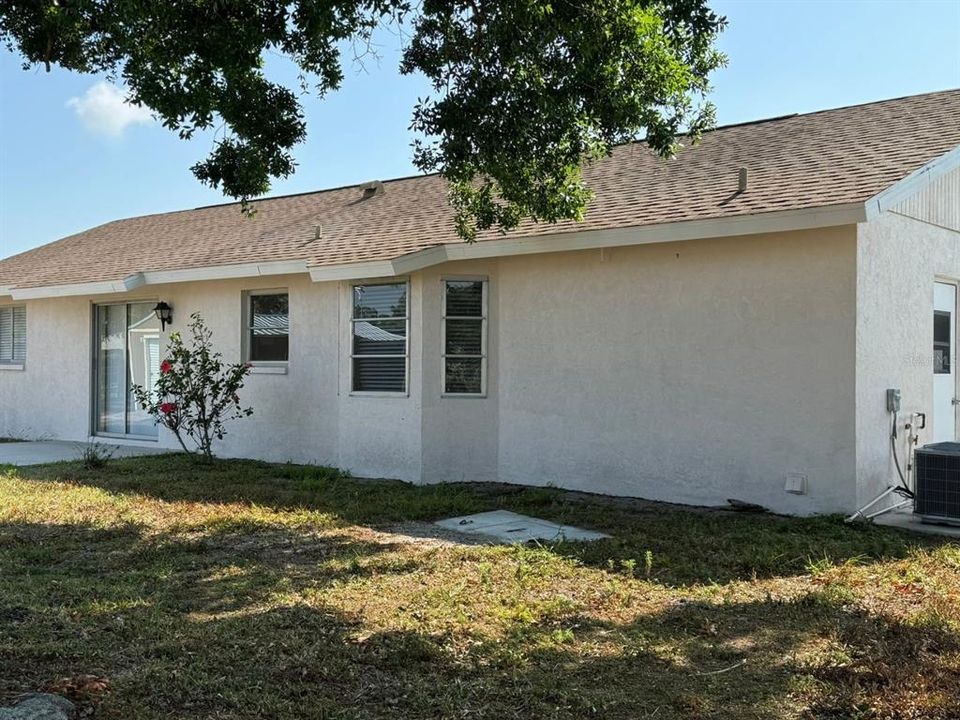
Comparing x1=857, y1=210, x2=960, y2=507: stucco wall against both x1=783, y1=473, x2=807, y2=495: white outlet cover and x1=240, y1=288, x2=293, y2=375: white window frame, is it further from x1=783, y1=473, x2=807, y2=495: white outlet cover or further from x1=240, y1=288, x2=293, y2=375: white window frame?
x1=240, y1=288, x2=293, y2=375: white window frame

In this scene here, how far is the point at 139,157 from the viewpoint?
1440cm

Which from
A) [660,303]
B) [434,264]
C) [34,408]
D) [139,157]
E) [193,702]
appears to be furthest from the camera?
[34,408]

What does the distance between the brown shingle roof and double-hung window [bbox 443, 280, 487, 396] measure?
2.23 feet

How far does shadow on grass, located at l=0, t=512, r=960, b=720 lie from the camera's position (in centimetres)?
413

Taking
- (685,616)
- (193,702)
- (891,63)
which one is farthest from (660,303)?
(193,702)

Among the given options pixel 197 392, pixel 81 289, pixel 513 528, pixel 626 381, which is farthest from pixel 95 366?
pixel 513 528

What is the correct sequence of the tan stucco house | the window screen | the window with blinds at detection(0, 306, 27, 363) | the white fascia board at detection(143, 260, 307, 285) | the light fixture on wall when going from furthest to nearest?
1. the window with blinds at detection(0, 306, 27, 363)
2. the light fixture on wall
3. the white fascia board at detection(143, 260, 307, 285)
4. the window screen
5. the tan stucco house

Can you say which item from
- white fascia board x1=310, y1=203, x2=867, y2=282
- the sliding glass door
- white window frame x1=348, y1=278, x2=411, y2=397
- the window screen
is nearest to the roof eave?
white fascia board x1=310, y1=203, x2=867, y2=282

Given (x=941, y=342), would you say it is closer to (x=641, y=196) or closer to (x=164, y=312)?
(x=641, y=196)

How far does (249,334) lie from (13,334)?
714 cm

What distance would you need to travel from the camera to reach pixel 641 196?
10.6 m

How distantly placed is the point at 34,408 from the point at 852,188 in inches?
588

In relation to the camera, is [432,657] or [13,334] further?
[13,334]

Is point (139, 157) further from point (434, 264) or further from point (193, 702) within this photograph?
point (193, 702)
